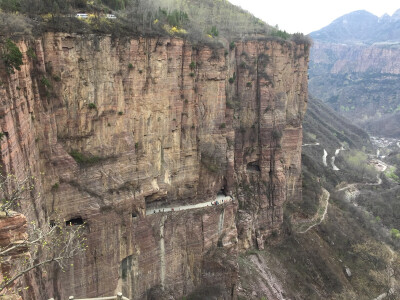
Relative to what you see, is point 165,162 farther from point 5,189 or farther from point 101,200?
point 5,189

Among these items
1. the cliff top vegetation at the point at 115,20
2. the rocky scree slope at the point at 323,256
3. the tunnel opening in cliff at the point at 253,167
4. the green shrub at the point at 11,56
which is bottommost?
the rocky scree slope at the point at 323,256

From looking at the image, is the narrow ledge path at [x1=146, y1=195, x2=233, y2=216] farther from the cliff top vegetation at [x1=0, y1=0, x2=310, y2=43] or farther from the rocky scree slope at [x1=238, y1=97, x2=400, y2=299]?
the cliff top vegetation at [x1=0, y1=0, x2=310, y2=43]

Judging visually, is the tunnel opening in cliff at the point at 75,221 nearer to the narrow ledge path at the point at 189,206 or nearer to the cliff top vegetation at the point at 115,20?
the narrow ledge path at the point at 189,206

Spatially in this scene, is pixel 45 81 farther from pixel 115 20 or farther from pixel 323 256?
pixel 323 256

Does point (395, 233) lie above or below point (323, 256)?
below

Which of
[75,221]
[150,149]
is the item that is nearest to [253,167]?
[150,149]

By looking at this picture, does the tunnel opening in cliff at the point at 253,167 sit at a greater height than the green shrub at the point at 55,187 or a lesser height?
lesser

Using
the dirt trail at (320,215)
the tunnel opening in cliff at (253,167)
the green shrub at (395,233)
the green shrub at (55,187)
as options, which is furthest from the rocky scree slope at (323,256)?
the green shrub at (55,187)
